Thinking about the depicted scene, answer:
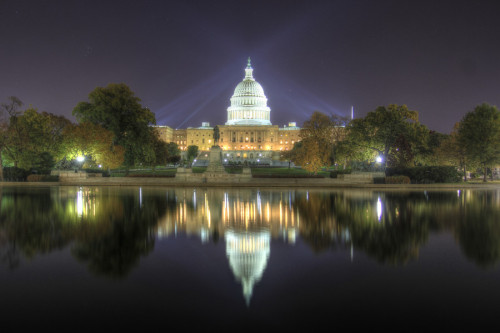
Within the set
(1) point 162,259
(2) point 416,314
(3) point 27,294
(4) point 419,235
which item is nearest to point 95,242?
(1) point 162,259

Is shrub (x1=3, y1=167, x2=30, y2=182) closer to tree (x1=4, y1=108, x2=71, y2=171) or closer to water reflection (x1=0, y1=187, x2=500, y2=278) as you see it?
tree (x1=4, y1=108, x2=71, y2=171)

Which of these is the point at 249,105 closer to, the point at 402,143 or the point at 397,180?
the point at 402,143

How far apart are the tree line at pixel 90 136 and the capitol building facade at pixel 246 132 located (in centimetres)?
8883

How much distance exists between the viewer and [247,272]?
976cm

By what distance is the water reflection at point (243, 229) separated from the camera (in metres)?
11.2

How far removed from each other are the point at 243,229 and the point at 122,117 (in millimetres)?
37143

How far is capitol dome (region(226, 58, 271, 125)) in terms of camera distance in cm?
15225

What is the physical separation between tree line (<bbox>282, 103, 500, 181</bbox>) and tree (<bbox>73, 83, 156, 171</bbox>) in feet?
60.1

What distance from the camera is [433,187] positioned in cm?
3781

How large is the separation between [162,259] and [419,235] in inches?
326

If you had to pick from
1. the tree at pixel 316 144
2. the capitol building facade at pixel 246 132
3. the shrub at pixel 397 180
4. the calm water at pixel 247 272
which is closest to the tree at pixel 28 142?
the tree at pixel 316 144

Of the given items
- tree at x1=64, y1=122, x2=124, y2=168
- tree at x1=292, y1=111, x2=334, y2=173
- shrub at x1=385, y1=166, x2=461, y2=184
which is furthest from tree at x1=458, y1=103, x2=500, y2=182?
tree at x1=64, y1=122, x2=124, y2=168

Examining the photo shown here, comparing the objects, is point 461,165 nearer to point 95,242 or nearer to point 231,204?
point 231,204

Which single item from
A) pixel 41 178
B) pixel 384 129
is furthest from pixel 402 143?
pixel 41 178
